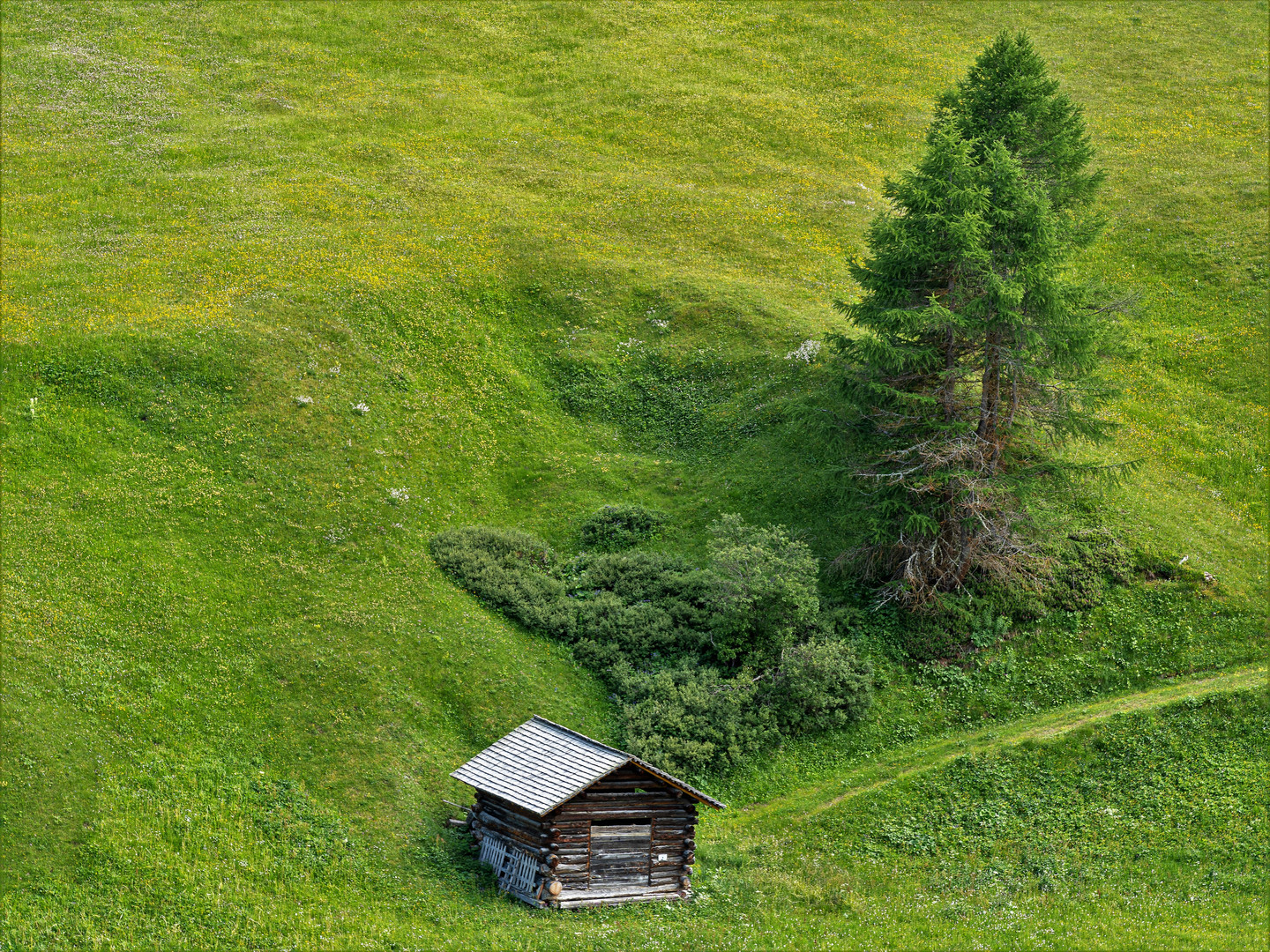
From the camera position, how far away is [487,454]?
139 ft

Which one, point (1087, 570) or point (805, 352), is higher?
point (805, 352)

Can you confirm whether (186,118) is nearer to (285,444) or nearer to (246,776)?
(285,444)

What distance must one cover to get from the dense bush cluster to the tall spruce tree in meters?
4.04

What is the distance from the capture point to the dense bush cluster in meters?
32.0

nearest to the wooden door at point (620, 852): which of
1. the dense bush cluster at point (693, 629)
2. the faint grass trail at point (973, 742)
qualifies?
the faint grass trail at point (973, 742)

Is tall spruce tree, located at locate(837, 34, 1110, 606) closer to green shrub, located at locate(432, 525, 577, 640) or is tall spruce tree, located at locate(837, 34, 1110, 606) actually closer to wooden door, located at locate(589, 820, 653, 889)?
green shrub, located at locate(432, 525, 577, 640)

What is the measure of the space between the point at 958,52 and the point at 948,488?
50.8 metres

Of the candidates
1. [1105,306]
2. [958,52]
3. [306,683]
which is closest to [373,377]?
[306,683]

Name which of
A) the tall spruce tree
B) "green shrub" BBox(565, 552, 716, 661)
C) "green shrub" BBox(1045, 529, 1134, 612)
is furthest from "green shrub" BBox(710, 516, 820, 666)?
"green shrub" BBox(1045, 529, 1134, 612)

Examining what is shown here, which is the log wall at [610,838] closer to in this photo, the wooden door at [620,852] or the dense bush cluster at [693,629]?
the wooden door at [620,852]

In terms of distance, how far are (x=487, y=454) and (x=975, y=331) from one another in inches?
770

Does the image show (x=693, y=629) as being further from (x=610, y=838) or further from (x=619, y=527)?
(x=610, y=838)

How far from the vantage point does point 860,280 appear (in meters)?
35.3

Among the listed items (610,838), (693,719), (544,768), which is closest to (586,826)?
(610,838)
